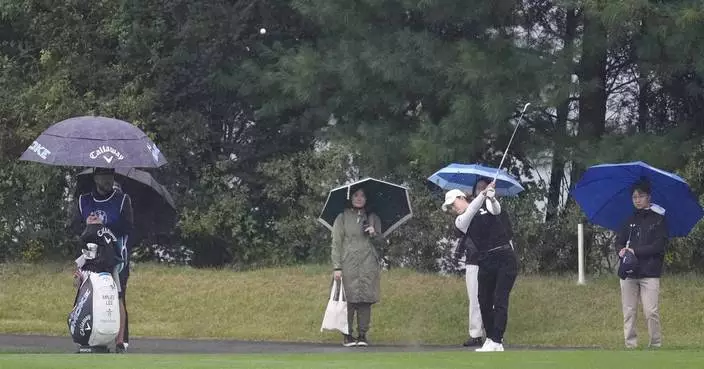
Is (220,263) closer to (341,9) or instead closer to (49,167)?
(49,167)

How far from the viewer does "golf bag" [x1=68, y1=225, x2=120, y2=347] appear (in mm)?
13383

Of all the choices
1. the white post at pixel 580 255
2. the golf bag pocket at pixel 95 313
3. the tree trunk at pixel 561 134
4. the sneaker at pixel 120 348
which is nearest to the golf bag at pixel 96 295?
the golf bag pocket at pixel 95 313

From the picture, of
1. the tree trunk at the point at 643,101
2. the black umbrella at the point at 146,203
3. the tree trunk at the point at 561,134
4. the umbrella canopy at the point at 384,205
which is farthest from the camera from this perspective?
the tree trunk at the point at 643,101

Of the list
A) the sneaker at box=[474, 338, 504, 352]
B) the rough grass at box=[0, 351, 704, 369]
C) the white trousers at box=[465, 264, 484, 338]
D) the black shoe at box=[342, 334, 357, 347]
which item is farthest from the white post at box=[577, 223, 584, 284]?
the rough grass at box=[0, 351, 704, 369]

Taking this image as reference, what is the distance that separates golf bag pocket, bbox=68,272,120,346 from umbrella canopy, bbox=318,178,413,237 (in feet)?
13.1

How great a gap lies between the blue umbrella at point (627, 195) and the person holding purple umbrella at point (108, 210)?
467 centimetres

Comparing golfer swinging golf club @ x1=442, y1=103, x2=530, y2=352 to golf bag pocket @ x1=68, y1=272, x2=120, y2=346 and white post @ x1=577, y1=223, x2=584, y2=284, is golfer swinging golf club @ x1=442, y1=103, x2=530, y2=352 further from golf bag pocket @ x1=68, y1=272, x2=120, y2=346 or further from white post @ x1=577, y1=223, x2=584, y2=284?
white post @ x1=577, y1=223, x2=584, y2=284

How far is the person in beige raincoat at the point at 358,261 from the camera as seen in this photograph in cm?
1645

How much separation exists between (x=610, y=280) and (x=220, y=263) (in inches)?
261

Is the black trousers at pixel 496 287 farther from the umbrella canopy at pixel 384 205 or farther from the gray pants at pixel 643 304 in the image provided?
the umbrella canopy at pixel 384 205

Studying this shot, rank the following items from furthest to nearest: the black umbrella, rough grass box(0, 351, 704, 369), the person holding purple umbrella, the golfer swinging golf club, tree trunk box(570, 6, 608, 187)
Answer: tree trunk box(570, 6, 608, 187) < the black umbrella < the golfer swinging golf club < the person holding purple umbrella < rough grass box(0, 351, 704, 369)

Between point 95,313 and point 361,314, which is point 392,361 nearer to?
point 95,313

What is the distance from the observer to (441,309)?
18.3m

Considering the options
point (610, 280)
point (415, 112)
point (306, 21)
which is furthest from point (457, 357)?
point (306, 21)
